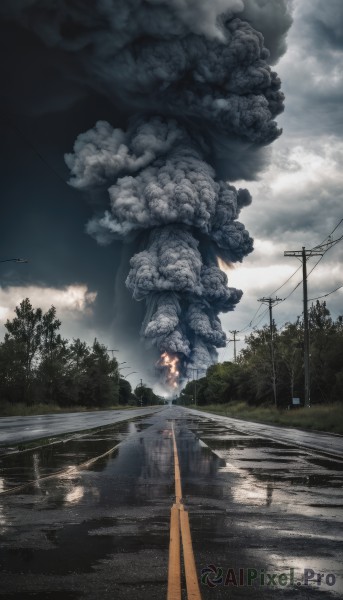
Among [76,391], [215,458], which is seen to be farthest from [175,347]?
[215,458]

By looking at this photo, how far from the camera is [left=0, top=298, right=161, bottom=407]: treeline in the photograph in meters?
64.4

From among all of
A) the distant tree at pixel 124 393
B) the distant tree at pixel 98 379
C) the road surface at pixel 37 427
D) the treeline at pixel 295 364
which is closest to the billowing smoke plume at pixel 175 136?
the distant tree at pixel 98 379

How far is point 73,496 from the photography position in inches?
394

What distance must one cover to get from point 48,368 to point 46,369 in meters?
0.42

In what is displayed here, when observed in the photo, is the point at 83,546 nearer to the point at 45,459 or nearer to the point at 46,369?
the point at 45,459

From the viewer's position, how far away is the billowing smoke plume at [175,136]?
88125 mm

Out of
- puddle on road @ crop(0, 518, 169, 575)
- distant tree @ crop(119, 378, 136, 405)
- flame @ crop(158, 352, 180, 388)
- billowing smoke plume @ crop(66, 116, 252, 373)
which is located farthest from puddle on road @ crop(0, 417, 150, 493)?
distant tree @ crop(119, 378, 136, 405)

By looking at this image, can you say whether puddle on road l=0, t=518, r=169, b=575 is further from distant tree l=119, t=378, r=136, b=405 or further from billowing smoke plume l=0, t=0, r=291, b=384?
distant tree l=119, t=378, r=136, b=405

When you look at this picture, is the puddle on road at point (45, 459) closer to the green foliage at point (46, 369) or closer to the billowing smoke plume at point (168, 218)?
the green foliage at point (46, 369)

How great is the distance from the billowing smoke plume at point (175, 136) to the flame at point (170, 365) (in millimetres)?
782

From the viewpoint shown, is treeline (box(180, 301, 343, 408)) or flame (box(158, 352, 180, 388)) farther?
flame (box(158, 352, 180, 388))

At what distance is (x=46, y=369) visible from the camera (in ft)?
249

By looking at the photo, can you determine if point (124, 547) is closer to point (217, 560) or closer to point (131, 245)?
point (217, 560)

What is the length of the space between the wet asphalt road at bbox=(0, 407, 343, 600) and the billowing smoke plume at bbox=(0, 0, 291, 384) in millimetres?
81874
